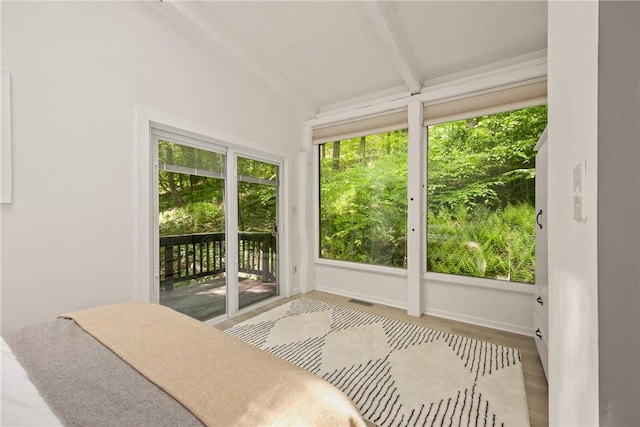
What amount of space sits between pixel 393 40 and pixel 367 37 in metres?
0.26

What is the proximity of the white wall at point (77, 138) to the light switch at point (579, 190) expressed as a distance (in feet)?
8.13

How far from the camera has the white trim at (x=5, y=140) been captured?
1.52 m

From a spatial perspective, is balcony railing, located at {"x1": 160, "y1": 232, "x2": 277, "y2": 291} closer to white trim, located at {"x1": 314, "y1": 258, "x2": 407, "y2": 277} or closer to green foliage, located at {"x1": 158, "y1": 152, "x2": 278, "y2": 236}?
green foliage, located at {"x1": 158, "y1": 152, "x2": 278, "y2": 236}

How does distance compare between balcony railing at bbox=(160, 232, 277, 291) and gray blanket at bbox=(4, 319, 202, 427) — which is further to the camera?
balcony railing at bbox=(160, 232, 277, 291)

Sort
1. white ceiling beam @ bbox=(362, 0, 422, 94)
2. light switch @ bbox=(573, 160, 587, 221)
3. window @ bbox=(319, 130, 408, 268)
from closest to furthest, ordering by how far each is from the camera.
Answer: light switch @ bbox=(573, 160, 587, 221)
white ceiling beam @ bbox=(362, 0, 422, 94)
window @ bbox=(319, 130, 408, 268)

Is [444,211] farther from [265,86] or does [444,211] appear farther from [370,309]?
[265,86]

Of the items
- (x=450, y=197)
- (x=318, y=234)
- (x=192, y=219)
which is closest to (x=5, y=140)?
(x=192, y=219)

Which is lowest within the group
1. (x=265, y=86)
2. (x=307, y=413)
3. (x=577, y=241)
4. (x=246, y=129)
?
(x=307, y=413)

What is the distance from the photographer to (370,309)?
10.5 feet

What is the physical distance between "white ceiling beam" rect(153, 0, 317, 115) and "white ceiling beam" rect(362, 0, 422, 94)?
4.02 feet

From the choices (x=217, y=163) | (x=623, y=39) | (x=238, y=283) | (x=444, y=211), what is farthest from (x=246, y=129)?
(x=623, y=39)

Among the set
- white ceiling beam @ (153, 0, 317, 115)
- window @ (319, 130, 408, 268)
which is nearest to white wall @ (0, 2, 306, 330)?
white ceiling beam @ (153, 0, 317, 115)

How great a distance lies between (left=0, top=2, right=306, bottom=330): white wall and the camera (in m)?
1.60

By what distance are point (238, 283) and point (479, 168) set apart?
2.88 m
